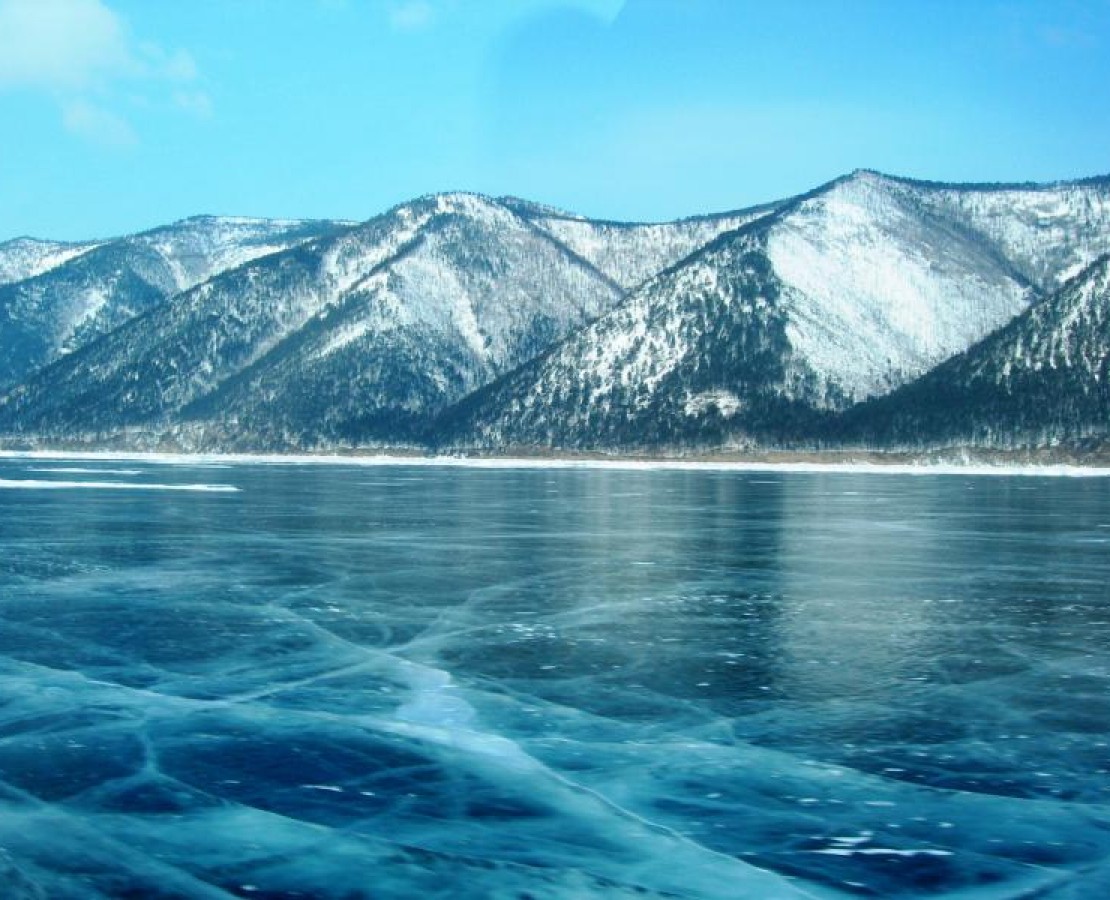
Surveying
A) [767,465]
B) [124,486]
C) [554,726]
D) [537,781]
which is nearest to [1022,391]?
[767,465]

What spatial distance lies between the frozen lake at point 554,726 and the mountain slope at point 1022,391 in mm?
126958

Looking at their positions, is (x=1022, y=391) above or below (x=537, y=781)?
above

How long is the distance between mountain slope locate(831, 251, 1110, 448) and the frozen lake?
127 m

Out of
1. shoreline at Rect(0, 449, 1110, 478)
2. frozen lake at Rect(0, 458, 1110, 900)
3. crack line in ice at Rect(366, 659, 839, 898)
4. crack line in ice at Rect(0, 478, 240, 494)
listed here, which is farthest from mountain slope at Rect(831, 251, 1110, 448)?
crack line in ice at Rect(366, 659, 839, 898)

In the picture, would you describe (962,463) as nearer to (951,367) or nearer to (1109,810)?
(951,367)

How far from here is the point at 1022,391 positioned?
540 feet

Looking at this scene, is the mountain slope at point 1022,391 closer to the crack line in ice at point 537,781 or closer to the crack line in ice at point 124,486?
the crack line in ice at point 124,486

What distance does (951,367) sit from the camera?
183875 mm

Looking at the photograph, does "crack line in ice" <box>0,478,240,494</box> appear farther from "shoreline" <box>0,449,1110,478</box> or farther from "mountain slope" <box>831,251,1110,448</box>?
"mountain slope" <box>831,251,1110,448</box>

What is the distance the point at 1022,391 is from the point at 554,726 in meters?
160

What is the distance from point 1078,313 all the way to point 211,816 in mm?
181604

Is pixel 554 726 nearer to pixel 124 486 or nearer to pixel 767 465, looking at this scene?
pixel 124 486

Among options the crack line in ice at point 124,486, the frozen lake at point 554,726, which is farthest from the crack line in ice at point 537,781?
the crack line in ice at point 124,486

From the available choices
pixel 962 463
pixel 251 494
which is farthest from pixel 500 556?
pixel 962 463
